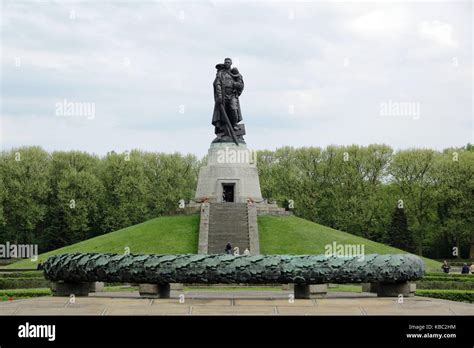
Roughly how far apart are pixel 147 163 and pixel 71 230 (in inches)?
448

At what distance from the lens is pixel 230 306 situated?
2070 cm

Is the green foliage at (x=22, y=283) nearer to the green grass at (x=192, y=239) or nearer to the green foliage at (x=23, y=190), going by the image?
the green grass at (x=192, y=239)

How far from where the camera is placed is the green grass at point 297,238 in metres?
44.7

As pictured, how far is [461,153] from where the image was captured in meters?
69.8

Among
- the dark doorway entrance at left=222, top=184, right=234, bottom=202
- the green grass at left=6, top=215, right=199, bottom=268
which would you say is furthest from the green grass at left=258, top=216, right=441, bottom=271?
the green grass at left=6, top=215, right=199, bottom=268

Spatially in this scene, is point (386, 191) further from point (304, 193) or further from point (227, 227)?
point (227, 227)

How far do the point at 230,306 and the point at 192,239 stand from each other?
25294 millimetres

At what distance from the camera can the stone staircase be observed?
43.9 meters

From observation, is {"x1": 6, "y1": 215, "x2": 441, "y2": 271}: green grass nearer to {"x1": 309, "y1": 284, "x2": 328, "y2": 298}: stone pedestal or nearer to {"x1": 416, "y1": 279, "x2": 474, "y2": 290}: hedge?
{"x1": 416, "y1": 279, "x2": 474, "y2": 290}: hedge

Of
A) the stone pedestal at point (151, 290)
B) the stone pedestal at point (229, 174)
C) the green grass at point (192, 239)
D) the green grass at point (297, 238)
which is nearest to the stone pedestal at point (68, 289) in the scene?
the stone pedestal at point (151, 290)

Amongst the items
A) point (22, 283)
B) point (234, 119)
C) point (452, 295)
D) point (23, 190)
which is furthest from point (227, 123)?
point (23, 190)

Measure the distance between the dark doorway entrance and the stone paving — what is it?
28.5m

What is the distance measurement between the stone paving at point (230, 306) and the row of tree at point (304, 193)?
1779 inches
